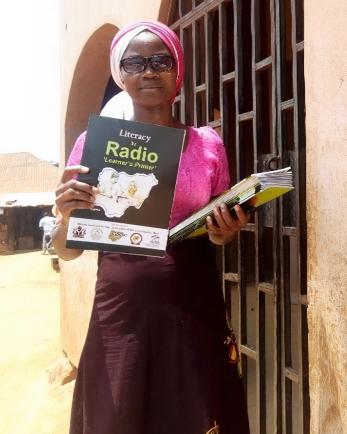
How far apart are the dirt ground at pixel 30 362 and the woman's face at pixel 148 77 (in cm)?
284

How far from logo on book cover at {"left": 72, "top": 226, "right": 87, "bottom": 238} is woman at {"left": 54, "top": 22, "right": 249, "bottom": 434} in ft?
0.27

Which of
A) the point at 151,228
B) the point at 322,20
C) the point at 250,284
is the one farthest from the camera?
the point at 250,284

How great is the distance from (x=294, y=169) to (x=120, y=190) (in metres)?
0.85

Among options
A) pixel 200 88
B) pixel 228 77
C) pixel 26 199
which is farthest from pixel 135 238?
pixel 26 199

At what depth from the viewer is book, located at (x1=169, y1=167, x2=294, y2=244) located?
47.9 inches

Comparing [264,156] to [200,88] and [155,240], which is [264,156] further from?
[155,240]

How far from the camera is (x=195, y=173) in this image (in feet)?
4.91

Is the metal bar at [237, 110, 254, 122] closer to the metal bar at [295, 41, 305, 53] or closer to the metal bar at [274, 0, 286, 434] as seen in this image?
the metal bar at [274, 0, 286, 434]

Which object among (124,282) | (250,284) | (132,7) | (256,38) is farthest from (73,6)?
(124,282)

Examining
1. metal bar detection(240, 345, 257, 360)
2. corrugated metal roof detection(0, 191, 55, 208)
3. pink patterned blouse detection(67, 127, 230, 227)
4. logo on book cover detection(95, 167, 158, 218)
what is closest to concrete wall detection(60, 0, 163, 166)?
pink patterned blouse detection(67, 127, 230, 227)

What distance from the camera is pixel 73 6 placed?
15.0 ft

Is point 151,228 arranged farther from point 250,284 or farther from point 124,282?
point 250,284

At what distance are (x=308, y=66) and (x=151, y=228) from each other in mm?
832

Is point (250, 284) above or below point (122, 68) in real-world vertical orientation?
below
